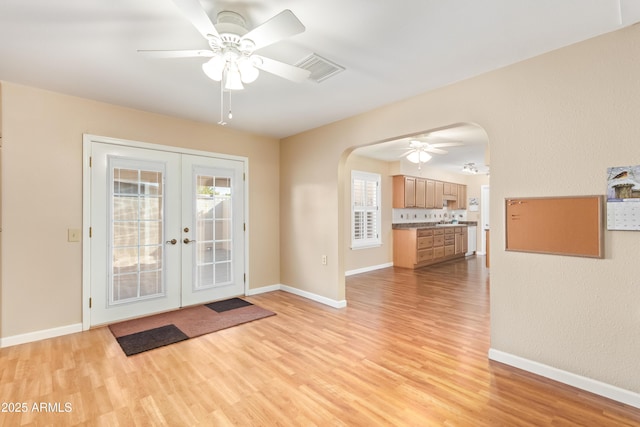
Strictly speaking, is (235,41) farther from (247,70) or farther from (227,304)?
(227,304)

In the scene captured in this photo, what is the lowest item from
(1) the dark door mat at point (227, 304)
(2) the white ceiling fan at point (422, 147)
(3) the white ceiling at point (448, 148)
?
(1) the dark door mat at point (227, 304)

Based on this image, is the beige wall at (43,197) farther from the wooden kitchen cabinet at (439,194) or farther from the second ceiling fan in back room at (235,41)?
the wooden kitchen cabinet at (439,194)

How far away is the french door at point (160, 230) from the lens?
341cm

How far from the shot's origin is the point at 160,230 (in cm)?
381

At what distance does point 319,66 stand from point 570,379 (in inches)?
125

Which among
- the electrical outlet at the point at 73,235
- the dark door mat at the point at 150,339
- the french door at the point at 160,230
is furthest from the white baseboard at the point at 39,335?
the electrical outlet at the point at 73,235

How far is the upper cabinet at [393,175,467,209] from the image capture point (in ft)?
23.1

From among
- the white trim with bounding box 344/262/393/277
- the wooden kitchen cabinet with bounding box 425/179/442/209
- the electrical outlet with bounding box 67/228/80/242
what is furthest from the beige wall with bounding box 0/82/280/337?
the wooden kitchen cabinet with bounding box 425/179/442/209

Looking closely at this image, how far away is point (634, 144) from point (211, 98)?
12.2ft

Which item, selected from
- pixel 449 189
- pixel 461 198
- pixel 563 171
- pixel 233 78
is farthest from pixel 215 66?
pixel 461 198

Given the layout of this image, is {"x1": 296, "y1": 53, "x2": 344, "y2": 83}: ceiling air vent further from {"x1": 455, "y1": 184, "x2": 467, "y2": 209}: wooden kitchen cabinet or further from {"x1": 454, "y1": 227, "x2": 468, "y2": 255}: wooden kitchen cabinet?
{"x1": 455, "y1": 184, "x2": 467, "y2": 209}: wooden kitchen cabinet

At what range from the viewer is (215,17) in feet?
6.20

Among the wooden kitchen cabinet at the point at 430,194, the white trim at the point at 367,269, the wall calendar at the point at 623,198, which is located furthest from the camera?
the wooden kitchen cabinet at the point at 430,194

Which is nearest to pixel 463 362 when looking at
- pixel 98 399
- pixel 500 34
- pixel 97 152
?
pixel 500 34
